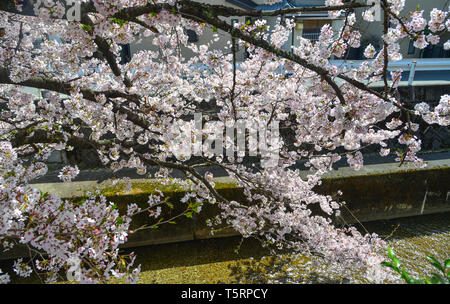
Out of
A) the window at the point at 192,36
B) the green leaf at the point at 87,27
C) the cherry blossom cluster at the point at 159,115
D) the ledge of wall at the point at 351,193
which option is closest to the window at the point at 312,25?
the window at the point at 192,36

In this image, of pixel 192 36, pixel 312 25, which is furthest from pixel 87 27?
pixel 312 25

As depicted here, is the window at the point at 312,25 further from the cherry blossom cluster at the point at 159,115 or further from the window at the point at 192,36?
the cherry blossom cluster at the point at 159,115

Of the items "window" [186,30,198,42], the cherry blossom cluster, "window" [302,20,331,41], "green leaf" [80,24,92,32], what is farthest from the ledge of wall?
"window" [302,20,331,41]

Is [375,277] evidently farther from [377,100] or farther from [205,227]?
[205,227]

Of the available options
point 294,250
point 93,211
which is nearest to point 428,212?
point 294,250

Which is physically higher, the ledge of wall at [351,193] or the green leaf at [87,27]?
the green leaf at [87,27]

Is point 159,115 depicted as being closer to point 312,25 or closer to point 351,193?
point 351,193

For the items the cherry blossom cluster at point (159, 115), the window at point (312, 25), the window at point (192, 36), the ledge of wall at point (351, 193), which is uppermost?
the window at point (312, 25)

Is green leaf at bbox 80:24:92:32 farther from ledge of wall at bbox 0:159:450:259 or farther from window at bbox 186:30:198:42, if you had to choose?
window at bbox 186:30:198:42

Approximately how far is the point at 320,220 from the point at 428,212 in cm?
292

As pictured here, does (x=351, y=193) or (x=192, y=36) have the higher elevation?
(x=192, y=36)

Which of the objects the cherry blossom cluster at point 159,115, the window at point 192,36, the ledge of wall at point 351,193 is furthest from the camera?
the window at point 192,36

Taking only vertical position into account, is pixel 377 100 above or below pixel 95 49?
below

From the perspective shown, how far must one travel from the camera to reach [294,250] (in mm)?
4590
